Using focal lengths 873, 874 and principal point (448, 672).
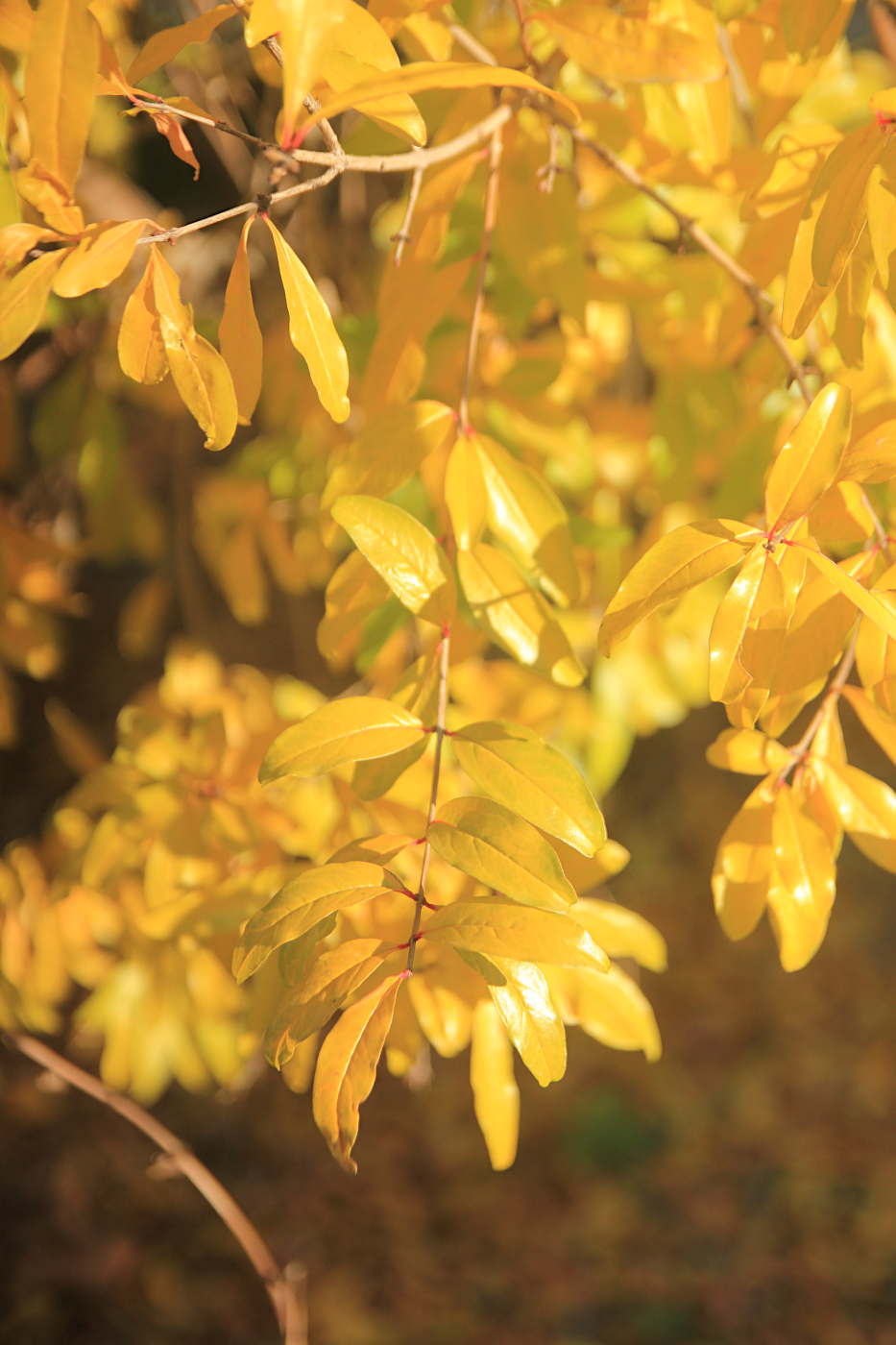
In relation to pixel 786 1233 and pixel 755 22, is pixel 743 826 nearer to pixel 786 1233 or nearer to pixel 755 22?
pixel 755 22

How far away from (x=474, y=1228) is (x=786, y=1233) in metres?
0.80

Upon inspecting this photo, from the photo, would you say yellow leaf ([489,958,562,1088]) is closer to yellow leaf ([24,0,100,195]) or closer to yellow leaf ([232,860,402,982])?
yellow leaf ([232,860,402,982])

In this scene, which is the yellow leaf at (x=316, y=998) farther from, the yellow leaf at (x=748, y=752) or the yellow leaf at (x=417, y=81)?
the yellow leaf at (x=417, y=81)

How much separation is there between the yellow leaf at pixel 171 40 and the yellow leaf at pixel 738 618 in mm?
400

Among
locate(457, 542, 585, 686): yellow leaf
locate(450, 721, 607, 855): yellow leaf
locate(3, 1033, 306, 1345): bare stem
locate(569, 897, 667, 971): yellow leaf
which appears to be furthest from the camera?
locate(3, 1033, 306, 1345): bare stem

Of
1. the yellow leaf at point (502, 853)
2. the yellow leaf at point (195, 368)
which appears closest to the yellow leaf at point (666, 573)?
the yellow leaf at point (502, 853)

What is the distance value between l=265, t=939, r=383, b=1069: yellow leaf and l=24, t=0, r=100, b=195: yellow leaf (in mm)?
402

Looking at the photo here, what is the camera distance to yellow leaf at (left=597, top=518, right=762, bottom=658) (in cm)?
42

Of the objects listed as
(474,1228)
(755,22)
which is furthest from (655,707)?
(474,1228)

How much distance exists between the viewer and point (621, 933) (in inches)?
27.3

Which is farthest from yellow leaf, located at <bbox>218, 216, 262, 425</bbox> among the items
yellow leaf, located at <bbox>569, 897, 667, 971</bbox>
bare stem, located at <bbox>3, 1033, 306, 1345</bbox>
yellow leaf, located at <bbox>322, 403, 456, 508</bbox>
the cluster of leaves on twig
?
bare stem, located at <bbox>3, 1033, 306, 1345</bbox>

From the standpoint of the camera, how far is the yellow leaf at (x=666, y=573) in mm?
421

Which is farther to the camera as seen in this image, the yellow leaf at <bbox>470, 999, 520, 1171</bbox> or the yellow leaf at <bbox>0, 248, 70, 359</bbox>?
the yellow leaf at <bbox>470, 999, 520, 1171</bbox>

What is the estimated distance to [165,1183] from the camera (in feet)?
7.27
